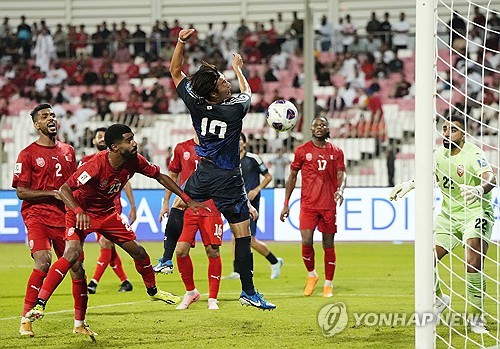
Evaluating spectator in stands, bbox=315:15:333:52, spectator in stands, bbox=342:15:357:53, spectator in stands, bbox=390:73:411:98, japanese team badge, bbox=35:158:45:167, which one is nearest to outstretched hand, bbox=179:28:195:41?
japanese team badge, bbox=35:158:45:167

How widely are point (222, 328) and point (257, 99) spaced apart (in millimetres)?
16881

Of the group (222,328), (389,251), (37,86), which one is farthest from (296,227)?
(37,86)

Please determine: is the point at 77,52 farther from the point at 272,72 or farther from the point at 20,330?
the point at 20,330

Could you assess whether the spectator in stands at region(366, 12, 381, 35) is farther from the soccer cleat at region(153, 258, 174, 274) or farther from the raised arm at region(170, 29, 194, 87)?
the raised arm at region(170, 29, 194, 87)

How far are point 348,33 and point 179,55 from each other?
1900cm

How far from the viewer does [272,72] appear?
2631 cm

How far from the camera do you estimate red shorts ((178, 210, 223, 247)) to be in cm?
1035

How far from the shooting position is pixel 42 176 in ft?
29.0

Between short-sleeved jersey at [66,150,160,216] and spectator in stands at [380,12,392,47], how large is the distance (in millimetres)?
19027

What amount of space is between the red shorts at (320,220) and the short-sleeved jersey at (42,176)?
384cm

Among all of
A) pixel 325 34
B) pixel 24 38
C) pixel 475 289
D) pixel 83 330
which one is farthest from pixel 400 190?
pixel 24 38

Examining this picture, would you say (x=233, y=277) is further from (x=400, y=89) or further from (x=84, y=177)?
(x=400, y=89)

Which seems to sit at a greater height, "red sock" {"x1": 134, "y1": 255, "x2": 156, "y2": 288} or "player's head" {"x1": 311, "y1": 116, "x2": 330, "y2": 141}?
"player's head" {"x1": 311, "y1": 116, "x2": 330, "y2": 141}

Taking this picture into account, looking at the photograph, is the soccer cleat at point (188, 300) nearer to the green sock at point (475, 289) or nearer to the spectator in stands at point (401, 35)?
the green sock at point (475, 289)
